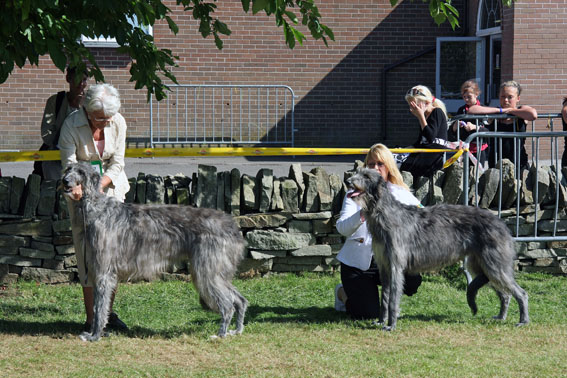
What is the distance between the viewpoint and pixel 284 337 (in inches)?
236

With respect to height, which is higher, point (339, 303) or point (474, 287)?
point (474, 287)

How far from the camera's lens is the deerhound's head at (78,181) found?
5.72 metres

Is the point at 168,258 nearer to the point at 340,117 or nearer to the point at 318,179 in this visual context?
the point at 318,179

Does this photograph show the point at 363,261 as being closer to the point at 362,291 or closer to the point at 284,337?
the point at 362,291

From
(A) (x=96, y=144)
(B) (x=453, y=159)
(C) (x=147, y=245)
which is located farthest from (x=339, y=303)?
(A) (x=96, y=144)

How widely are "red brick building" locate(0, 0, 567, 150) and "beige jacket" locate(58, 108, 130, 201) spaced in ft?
32.7

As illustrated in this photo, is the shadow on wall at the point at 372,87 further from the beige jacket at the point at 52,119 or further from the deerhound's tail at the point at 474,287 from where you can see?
the deerhound's tail at the point at 474,287

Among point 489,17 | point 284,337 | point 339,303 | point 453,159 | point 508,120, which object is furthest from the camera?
point 489,17

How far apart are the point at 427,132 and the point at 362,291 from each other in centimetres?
237

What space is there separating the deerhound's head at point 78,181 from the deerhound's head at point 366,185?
1.96 metres

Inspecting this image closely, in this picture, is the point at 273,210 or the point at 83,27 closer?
the point at 83,27

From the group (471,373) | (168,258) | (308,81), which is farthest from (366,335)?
(308,81)

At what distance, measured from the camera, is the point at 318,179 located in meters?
Answer: 7.86

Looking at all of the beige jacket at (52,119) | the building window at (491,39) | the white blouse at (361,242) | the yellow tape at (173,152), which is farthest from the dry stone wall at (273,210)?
the building window at (491,39)
